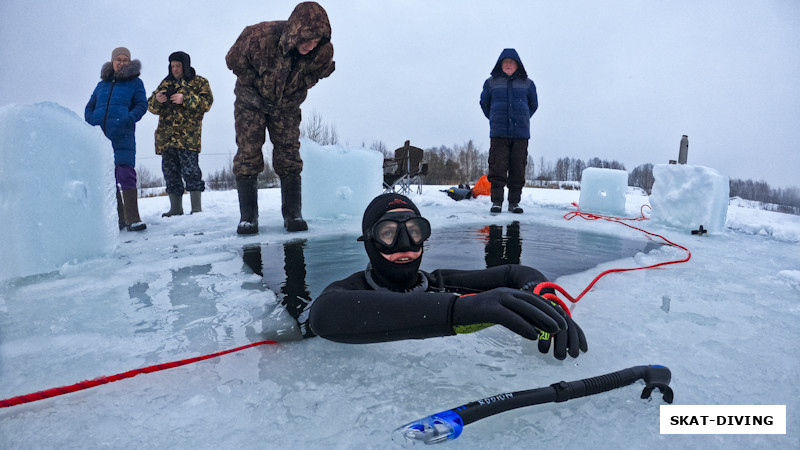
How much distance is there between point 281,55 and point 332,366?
2944 mm

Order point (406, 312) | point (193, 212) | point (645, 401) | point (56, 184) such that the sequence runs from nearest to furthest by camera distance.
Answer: point (645, 401) → point (406, 312) → point (56, 184) → point (193, 212)

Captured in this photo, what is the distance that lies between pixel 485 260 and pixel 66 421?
2277mm

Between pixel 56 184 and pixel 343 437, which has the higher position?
pixel 56 184

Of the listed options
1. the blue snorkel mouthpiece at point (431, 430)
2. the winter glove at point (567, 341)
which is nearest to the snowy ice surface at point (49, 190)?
the blue snorkel mouthpiece at point (431, 430)

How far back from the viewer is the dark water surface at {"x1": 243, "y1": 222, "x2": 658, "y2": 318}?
89.2 inches

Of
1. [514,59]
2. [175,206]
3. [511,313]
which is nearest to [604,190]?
[514,59]

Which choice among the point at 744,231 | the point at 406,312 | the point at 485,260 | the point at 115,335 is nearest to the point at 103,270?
the point at 115,335

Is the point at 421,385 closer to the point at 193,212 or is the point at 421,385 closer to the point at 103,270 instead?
the point at 103,270

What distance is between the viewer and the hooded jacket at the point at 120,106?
3834mm

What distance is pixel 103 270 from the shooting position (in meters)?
2.37

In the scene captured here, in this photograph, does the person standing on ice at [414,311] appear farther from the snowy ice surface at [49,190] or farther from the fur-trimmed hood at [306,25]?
the fur-trimmed hood at [306,25]

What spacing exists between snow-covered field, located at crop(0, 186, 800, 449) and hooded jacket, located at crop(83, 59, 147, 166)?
2.09 m

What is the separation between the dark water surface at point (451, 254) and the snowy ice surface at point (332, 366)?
175 millimetres

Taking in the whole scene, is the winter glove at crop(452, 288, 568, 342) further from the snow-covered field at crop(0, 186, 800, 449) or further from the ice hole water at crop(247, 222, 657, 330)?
the ice hole water at crop(247, 222, 657, 330)
